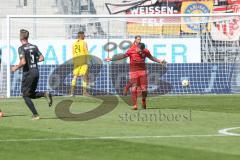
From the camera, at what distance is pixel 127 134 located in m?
14.1

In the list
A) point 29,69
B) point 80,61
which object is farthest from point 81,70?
point 29,69

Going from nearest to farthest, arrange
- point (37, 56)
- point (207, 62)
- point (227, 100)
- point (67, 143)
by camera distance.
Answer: point (67, 143)
point (37, 56)
point (227, 100)
point (207, 62)

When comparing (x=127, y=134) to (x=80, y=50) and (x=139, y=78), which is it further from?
(x=80, y=50)

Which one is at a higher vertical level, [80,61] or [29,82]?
[80,61]

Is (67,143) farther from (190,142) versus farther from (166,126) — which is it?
(166,126)

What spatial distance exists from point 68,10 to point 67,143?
27.4 meters

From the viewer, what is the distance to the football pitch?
11.3 metres

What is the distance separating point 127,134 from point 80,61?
45.0 feet

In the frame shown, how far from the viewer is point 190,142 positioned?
12.7 metres

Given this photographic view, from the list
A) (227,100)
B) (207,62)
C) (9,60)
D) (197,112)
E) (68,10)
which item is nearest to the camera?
(197,112)

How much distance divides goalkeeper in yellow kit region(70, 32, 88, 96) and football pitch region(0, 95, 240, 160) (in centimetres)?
516

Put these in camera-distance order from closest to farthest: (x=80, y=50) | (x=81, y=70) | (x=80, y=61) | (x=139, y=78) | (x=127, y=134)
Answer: (x=127, y=134)
(x=139, y=78)
(x=80, y=50)
(x=81, y=70)
(x=80, y=61)

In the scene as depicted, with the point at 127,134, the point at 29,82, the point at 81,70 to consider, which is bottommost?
the point at 127,134

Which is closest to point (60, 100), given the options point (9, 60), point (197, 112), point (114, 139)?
point (9, 60)
